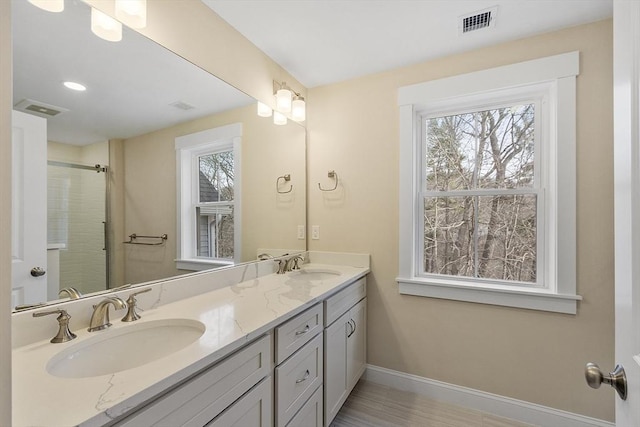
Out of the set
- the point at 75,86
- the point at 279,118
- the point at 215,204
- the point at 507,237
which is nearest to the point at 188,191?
the point at 215,204

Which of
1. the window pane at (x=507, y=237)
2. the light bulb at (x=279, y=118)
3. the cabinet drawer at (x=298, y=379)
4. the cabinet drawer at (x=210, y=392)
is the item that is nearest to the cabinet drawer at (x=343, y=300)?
the cabinet drawer at (x=298, y=379)

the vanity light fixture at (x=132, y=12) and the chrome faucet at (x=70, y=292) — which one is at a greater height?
the vanity light fixture at (x=132, y=12)

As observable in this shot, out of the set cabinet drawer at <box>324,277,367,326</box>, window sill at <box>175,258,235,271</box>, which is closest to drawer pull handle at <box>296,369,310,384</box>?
cabinet drawer at <box>324,277,367,326</box>

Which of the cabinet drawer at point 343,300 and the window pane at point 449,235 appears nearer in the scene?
the cabinet drawer at point 343,300

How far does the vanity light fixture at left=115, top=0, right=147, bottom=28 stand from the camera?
114 centimetres

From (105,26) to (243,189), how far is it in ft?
3.26

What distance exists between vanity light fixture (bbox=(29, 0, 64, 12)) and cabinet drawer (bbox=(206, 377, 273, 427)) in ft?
4.79

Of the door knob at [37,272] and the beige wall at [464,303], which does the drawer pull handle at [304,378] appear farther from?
the door knob at [37,272]

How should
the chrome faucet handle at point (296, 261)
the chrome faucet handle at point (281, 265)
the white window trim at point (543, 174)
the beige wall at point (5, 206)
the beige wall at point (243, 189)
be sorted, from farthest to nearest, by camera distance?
the chrome faucet handle at point (296, 261) < the chrome faucet handle at point (281, 265) < the white window trim at point (543, 174) < the beige wall at point (243, 189) < the beige wall at point (5, 206)

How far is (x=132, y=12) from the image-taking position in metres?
1.15

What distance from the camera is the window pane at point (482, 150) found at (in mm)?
1883

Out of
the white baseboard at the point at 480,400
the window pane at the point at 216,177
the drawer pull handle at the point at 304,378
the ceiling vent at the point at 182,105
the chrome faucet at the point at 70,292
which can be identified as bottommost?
the white baseboard at the point at 480,400

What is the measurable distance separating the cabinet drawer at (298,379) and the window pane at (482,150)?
1.44 meters

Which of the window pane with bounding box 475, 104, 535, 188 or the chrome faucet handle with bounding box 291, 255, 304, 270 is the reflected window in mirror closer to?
the chrome faucet handle with bounding box 291, 255, 304, 270
